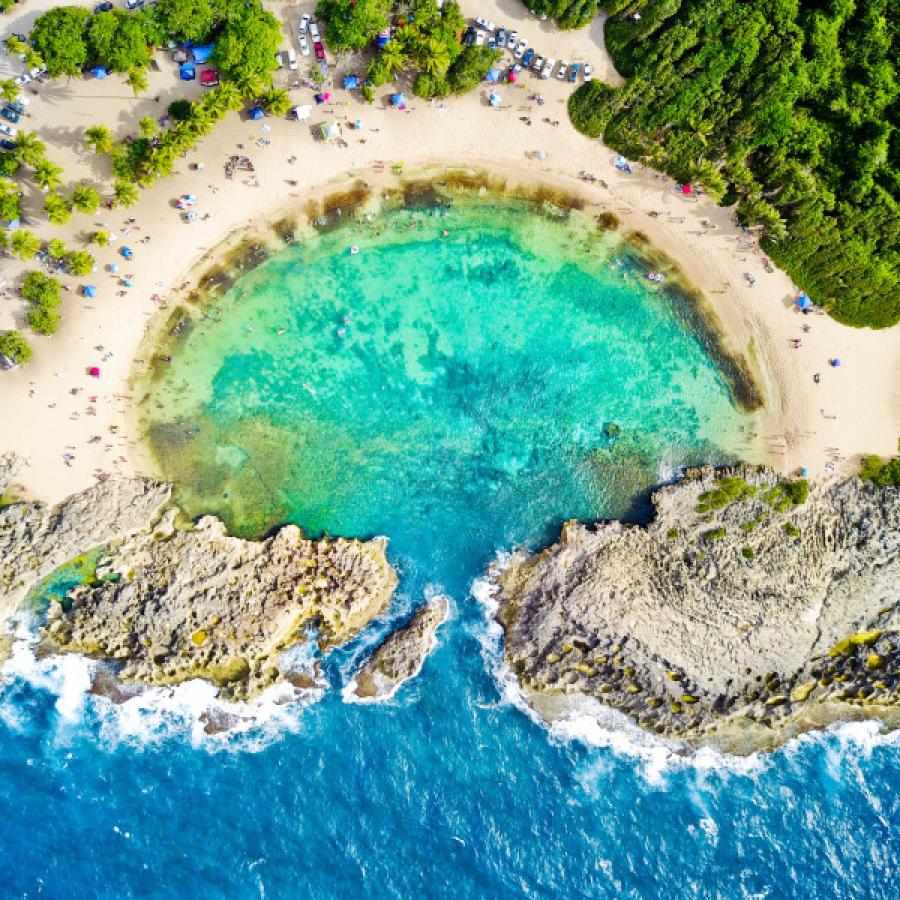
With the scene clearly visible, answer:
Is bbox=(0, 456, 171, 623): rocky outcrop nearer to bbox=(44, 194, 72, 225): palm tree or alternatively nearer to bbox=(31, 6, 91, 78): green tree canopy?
bbox=(44, 194, 72, 225): palm tree

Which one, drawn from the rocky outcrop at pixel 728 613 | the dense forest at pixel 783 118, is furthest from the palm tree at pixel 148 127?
the rocky outcrop at pixel 728 613

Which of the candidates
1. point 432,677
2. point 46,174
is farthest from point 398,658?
point 46,174

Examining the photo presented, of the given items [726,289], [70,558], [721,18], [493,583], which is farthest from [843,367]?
[70,558]

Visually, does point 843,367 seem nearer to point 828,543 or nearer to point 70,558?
point 828,543

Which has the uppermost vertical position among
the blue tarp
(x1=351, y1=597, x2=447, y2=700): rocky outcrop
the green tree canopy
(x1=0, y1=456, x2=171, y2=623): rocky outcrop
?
the blue tarp

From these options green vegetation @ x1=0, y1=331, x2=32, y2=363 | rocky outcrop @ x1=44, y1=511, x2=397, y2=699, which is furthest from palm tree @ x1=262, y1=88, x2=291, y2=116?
rocky outcrop @ x1=44, y1=511, x2=397, y2=699

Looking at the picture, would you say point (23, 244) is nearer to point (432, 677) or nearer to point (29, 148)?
point (29, 148)

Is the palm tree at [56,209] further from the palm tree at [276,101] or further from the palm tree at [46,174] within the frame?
the palm tree at [276,101]
